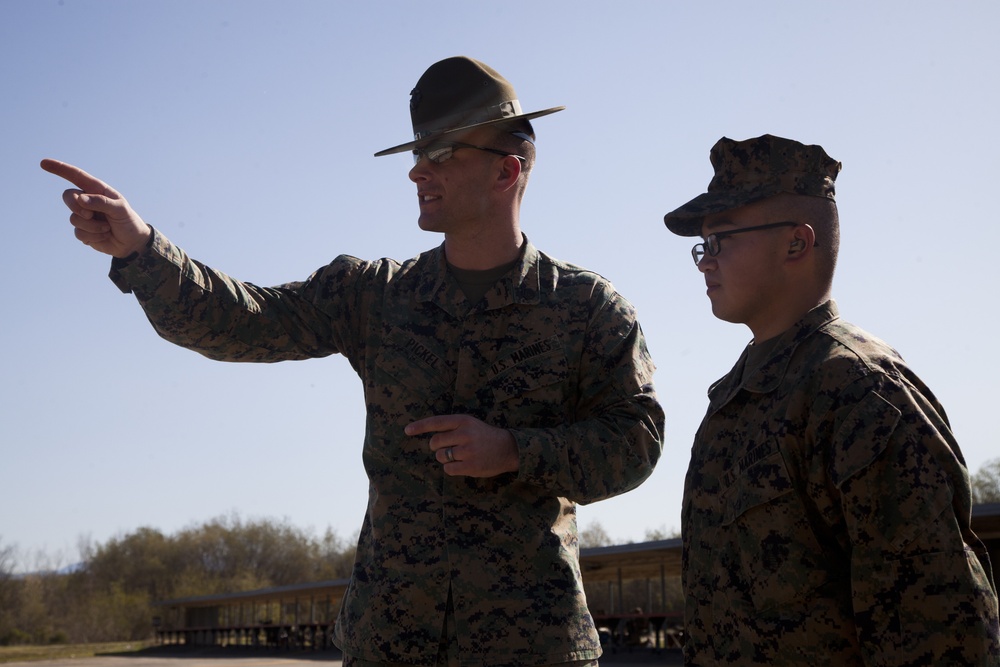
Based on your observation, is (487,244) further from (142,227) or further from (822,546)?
(822,546)

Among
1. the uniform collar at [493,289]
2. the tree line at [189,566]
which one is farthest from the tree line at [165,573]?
the uniform collar at [493,289]

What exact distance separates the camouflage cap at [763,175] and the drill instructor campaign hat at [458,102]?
0.61 meters

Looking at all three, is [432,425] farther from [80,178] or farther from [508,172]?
[80,178]

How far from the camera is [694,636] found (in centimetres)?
263

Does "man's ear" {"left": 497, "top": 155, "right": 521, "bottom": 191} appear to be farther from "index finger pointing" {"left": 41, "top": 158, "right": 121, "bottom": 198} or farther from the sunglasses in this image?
"index finger pointing" {"left": 41, "top": 158, "right": 121, "bottom": 198}

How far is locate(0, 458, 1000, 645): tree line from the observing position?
2569 inches

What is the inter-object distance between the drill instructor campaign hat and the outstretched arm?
78cm

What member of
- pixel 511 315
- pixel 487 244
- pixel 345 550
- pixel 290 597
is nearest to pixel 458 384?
pixel 511 315

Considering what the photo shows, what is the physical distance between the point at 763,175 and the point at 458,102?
100 centimetres

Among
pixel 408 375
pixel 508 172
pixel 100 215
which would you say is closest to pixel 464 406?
pixel 408 375

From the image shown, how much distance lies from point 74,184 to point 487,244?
1.22 metres

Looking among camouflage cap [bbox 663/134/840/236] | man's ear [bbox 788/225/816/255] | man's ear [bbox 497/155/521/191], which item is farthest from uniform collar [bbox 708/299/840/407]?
man's ear [bbox 497/155/521/191]

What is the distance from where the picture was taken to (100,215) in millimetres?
3047

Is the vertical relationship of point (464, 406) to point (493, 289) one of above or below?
below
